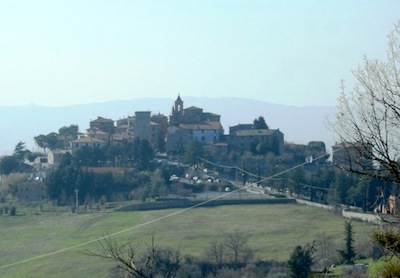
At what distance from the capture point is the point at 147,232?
23.1 meters

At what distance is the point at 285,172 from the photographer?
3111cm

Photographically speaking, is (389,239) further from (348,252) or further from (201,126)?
(201,126)

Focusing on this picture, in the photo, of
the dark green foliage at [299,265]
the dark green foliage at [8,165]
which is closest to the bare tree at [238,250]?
the dark green foliage at [299,265]

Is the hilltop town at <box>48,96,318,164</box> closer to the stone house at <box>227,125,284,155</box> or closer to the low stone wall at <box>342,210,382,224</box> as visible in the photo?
the stone house at <box>227,125,284,155</box>

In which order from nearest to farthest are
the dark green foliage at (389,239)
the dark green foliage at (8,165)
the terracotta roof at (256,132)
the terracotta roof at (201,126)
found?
1. the dark green foliage at (389,239)
2. the dark green foliage at (8,165)
3. the terracotta roof at (256,132)
4. the terracotta roof at (201,126)

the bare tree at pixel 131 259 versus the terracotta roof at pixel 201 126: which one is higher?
the terracotta roof at pixel 201 126

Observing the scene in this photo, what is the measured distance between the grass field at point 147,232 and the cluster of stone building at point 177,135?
30.4ft

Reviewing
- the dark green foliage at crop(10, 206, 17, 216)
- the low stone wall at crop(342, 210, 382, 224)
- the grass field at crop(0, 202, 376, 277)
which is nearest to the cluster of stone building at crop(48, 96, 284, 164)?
the dark green foliage at crop(10, 206, 17, 216)

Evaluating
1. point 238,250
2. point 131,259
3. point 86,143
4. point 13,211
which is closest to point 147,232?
point 238,250

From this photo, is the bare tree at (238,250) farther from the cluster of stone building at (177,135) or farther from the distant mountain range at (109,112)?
the distant mountain range at (109,112)

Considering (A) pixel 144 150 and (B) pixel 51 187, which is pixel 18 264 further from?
(A) pixel 144 150

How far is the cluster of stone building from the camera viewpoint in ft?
118

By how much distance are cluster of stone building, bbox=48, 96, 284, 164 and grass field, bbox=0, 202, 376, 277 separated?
9252mm

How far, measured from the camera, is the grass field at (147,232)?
20.2 m
